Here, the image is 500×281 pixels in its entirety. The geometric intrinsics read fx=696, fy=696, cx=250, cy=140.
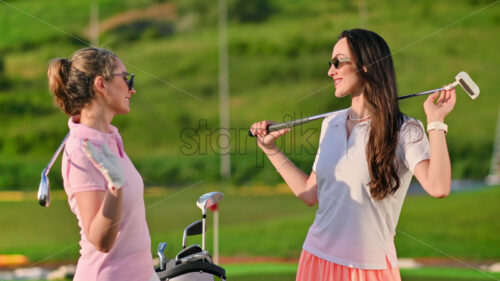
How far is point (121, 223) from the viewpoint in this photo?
2428 millimetres

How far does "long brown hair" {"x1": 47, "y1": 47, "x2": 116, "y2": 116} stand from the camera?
2.52 metres

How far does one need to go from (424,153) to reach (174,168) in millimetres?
17132

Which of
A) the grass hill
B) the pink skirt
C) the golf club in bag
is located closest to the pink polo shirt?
the golf club in bag

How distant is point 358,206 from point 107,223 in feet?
3.42

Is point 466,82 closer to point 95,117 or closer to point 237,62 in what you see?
point 95,117

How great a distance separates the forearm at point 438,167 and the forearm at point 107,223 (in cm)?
117

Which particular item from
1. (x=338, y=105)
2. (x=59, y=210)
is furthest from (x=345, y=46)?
(x=338, y=105)

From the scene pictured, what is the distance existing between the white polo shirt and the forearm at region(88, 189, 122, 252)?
3.03 feet

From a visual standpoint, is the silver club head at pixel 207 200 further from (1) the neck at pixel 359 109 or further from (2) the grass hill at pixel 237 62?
(2) the grass hill at pixel 237 62

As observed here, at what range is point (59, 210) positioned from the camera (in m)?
15.0

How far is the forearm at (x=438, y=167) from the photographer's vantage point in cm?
259

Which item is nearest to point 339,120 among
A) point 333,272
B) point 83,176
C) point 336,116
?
point 336,116

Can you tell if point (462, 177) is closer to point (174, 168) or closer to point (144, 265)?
point (174, 168)

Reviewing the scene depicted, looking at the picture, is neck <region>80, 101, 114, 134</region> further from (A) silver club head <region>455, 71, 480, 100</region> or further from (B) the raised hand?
(A) silver club head <region>455, 71, 480, 100</region>
